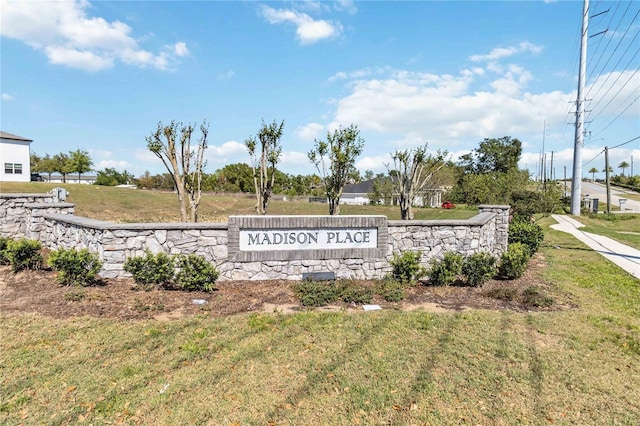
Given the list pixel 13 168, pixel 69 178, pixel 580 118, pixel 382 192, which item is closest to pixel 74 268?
pixel 580 118

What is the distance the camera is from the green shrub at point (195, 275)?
6.30m

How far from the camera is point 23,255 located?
7273mm

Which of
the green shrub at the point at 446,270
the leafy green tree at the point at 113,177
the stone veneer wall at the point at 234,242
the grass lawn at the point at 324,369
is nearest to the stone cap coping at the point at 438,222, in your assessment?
the stone veneer wall at the point at 234,242

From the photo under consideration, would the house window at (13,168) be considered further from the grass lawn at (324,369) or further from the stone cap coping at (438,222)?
the stone cap coping at (438,222)

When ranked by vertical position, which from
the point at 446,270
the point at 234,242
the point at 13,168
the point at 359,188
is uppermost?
the point at 13,168

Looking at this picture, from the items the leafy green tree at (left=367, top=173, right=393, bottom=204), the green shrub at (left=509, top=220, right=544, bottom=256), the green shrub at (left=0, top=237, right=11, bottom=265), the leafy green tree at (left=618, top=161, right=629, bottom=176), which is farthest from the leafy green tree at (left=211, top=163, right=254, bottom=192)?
the leafy green tree at (left=618, top=161, right=629, bottom=176)

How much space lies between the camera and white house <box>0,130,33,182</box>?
33.5m

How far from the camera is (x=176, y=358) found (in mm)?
3961

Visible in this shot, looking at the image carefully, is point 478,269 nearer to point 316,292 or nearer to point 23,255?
point 316,292

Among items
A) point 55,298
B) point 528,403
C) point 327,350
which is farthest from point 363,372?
point 55,298

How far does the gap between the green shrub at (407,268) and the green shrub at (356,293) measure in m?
0.95

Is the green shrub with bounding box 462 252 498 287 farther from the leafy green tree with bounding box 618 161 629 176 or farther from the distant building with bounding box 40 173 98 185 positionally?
the leafy green tree with bounding box 618 161 629 176

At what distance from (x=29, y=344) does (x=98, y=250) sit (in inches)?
113

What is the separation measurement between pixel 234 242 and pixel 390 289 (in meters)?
3.09
